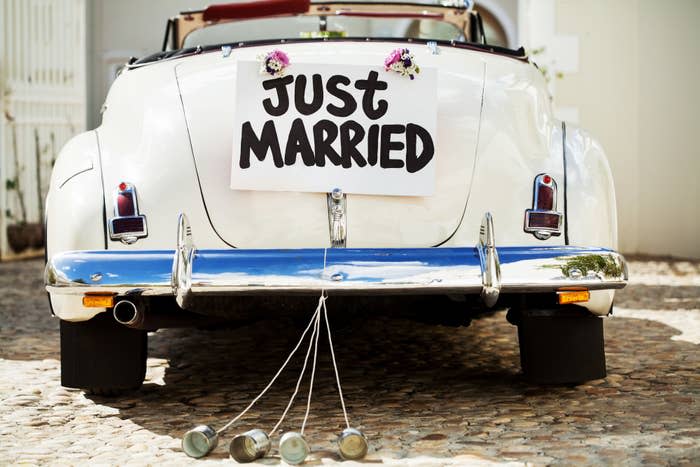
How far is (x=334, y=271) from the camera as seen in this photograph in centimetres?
341

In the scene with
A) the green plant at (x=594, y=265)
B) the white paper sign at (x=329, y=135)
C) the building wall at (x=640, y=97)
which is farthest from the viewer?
the building wall at (x=640, y=97)

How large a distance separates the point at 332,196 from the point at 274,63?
52 centimetres

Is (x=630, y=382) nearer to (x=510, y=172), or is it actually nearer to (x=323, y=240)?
(x=510, y=172)

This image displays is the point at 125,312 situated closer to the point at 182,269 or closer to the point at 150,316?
the point at 150,316

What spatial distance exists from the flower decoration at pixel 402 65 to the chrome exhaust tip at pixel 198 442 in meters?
1.47

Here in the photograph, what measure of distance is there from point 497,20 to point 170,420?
13.7 meters

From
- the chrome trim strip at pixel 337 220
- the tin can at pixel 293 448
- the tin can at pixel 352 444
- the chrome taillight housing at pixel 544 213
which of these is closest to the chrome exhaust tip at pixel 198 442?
the tin can at pixel 293 448

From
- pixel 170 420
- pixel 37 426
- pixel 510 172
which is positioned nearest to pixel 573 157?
pixel 510 172

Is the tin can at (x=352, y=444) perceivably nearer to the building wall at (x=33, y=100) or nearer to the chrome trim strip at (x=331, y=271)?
the chrome trim strip at (x=331, y=271)

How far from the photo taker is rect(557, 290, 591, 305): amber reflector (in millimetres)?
3695

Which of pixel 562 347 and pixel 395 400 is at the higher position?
pixel 562 347

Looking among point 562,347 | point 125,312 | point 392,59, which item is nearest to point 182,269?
point 125,312

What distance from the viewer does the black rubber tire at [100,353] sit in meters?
3.96

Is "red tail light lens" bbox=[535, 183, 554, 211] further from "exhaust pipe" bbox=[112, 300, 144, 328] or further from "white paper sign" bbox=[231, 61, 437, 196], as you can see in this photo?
"exhaust pipe" bbox=[112, 300, 144, 328]
